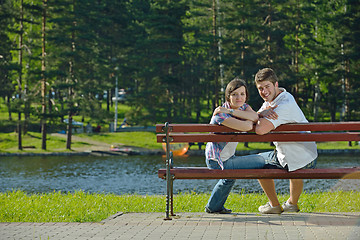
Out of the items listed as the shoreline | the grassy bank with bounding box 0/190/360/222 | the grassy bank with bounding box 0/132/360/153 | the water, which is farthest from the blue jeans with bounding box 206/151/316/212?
the grassy bank with bounding box 0/132/360/153

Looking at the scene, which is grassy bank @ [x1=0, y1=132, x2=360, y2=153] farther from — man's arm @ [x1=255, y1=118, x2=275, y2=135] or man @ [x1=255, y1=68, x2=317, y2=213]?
man's arm @ [x1=255, y1=118, x2=275, y2=135]

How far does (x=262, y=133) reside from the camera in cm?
712

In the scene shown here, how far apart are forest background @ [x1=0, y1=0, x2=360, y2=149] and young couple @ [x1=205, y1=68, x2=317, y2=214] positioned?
3856 centimetres

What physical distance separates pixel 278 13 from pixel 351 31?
614cm

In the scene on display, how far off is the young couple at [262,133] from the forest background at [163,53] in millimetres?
38557

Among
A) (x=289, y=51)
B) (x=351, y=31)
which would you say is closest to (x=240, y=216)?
(x=351, y=31)

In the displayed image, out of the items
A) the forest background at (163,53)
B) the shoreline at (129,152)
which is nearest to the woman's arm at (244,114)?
the shoreline at (129,152)

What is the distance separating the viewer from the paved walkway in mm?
6426

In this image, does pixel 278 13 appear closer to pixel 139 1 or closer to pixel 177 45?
pixel 177 45

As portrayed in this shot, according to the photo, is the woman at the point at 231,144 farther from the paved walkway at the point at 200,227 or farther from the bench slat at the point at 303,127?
the paved walkway at the point at 200,227

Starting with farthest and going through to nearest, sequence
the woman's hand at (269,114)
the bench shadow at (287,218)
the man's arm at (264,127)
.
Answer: the woman's hand at (269,114) → the man's arm at (264,127) → the bench shadow at (287,218)

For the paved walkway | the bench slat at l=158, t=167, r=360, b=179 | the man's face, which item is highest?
the man's face

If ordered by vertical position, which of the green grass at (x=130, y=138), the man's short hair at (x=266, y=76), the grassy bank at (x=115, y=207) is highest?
the man's short hair at (x=266, y=76)

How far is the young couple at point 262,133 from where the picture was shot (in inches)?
285
